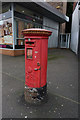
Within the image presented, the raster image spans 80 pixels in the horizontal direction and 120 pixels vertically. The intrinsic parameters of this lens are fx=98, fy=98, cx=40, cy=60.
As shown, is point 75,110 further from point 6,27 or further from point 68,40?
point 68,40

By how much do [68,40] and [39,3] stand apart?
955 cm

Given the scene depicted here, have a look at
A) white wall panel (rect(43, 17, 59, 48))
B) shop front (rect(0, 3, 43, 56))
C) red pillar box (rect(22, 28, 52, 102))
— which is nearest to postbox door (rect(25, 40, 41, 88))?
red pillar box (rect(22, 28, 52, 102))

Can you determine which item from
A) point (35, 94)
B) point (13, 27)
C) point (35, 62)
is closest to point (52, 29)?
point (13, 27)

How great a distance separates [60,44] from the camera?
17750 millimetres

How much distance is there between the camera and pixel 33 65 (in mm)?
2145

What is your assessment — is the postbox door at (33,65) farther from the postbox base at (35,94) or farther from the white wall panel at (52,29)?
the white wall panel at (52,29)

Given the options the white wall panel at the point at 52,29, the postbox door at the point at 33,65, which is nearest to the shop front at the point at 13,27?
the white wall panel at the point at 52,29

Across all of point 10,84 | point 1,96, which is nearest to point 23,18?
point 10,84

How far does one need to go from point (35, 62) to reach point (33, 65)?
82 millimetres

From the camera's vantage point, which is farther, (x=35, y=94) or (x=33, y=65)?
(x=35, y=94)

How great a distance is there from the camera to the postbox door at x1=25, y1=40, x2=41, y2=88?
208 centimetres

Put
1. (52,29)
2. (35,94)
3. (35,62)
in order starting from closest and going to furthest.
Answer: (35,62), (35,94), (52,29)

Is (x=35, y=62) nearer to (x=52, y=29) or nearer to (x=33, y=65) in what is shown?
(x=33, y=65)

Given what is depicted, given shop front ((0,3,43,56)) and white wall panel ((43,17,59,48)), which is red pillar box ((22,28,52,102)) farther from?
white wall panel ((43,17,59,48))
